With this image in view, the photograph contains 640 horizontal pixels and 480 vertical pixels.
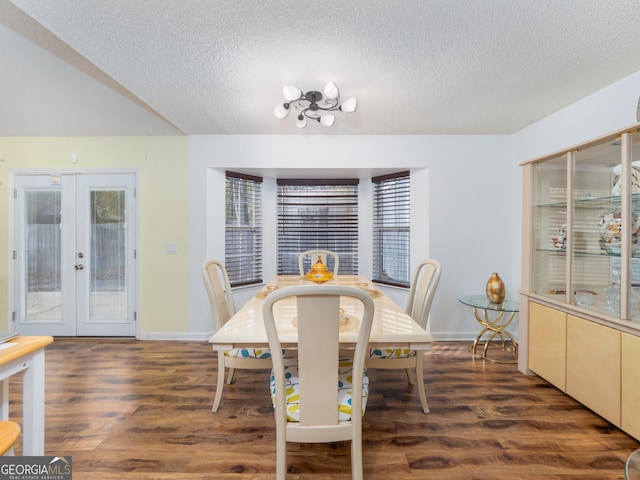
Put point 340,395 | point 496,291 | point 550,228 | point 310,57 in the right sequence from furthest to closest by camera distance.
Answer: point 496,291 → point 550,228 → point 310,57 → point 340,395

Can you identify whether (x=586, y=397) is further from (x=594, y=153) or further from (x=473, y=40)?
(x=473, y=40)

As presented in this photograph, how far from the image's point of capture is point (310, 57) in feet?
6.31

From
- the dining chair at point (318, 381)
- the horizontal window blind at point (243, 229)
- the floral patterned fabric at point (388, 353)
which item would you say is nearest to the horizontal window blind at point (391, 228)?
the horizontal window blind at point (243, 229)

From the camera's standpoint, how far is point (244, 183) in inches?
153

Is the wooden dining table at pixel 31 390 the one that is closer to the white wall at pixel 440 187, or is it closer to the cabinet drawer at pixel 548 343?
the white wall at pixel 440 187

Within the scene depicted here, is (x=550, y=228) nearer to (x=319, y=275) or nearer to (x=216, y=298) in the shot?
(x=319, y=275)

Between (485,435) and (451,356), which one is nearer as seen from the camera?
(485,435)

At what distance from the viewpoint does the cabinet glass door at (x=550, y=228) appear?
230 cm

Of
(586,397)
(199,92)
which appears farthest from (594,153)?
(199,92)

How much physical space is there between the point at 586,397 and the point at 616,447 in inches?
13.0

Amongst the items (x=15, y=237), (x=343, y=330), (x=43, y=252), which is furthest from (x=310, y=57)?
(x=15, y=237)

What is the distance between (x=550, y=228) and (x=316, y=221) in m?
2.60

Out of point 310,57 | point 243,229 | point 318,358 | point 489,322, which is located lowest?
point 489,322

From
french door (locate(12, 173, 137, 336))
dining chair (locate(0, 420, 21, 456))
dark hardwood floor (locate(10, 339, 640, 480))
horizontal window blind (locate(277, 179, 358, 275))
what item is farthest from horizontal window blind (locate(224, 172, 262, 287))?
dining chair (locate(0, 420, 21, 456))
